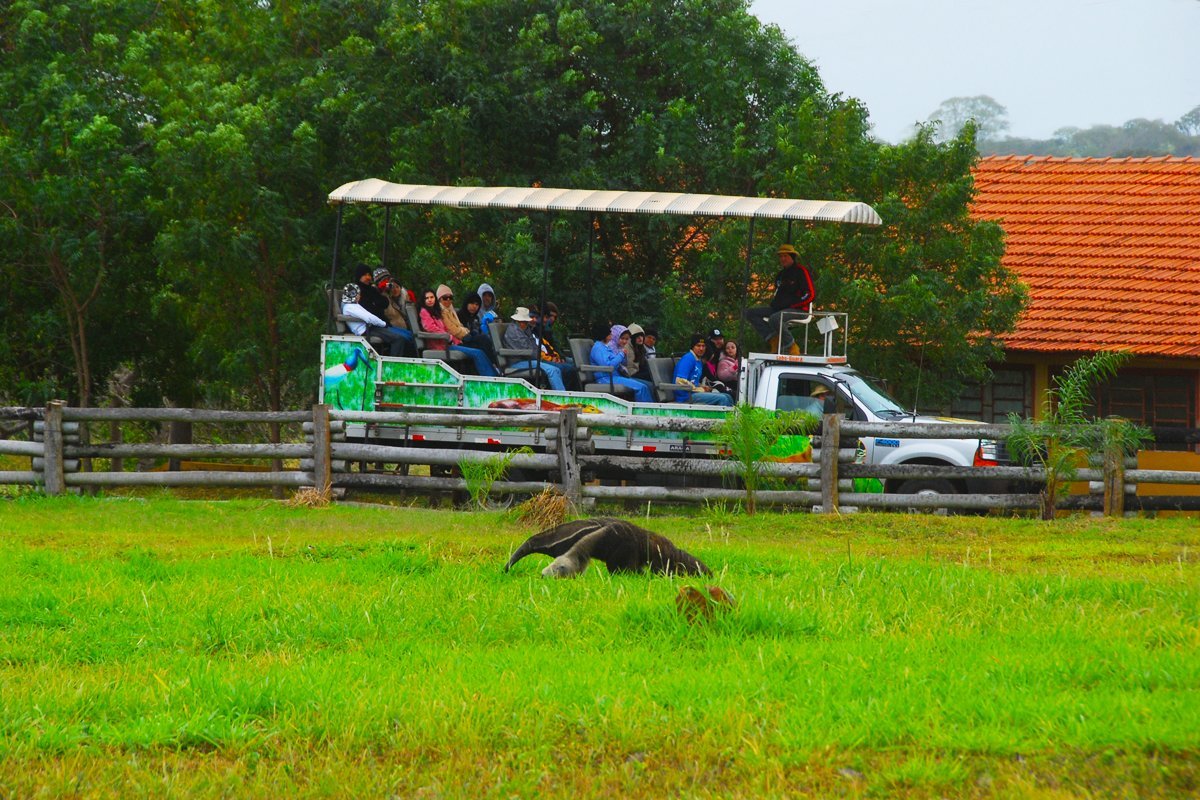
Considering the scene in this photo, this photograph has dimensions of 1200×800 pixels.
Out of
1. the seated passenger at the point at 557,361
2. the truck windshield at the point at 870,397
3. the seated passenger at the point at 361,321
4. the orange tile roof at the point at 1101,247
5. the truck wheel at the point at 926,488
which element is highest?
the orange tile roof at the point at 1101,247

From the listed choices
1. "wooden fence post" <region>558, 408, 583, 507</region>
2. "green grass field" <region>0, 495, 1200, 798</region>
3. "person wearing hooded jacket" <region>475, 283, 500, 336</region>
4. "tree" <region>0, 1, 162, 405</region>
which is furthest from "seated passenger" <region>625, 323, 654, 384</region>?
"tree" <region>0, 1, 162, 405</region>

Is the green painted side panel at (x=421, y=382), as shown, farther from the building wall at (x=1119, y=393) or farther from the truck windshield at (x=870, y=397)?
the building wall at (x=1119, y=393)

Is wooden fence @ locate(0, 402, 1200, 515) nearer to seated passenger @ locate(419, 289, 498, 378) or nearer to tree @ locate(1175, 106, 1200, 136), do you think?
seated passenger @ locate(419, 289, 498, 378)

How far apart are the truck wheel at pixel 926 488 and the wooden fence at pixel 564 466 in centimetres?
18

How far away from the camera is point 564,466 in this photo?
50.6 ft

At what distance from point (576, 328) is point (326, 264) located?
12.1 feet

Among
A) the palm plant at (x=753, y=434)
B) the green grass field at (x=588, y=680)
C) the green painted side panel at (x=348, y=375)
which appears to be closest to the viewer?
the green grass field at (x=588, y=680)

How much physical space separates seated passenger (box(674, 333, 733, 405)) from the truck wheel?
87.5 inches

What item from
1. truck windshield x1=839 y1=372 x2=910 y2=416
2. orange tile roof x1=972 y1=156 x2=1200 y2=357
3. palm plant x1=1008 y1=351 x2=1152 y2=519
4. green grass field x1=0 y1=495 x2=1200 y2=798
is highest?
orange tile roof x1=972 y1=156 x2=1200 y2=357

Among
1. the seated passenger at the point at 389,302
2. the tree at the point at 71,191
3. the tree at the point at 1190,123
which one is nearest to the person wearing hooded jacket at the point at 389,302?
the seated passenger at the point at 389,302

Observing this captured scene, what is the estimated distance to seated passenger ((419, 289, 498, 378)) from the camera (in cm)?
1703

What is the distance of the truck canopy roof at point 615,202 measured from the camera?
16203mm

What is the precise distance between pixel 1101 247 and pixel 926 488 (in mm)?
8347

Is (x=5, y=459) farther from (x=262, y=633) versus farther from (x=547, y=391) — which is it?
(x=262, y=633)
